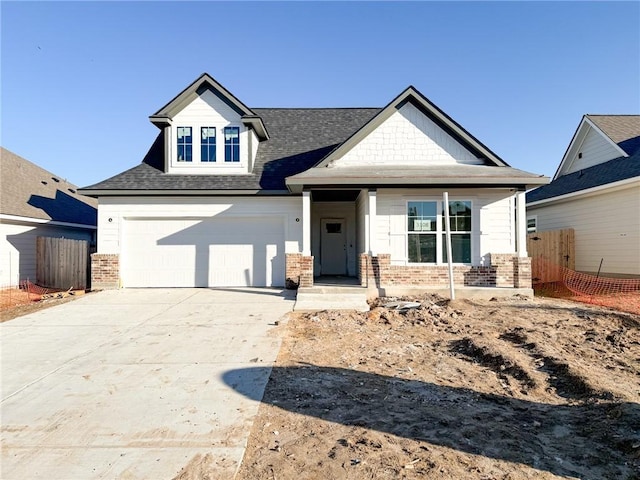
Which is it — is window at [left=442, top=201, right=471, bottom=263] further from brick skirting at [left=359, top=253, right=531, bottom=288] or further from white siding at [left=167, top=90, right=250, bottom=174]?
white siding at [left=167, top=90, right=250, bottom=174]

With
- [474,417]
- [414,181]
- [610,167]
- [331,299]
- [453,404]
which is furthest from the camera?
[610,167]

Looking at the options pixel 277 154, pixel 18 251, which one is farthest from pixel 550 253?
pixel 18 251

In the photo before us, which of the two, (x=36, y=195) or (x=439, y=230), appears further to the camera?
(x=36, y=195)

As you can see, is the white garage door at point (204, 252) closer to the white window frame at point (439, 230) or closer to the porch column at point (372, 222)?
the porch column at point (372, 222)

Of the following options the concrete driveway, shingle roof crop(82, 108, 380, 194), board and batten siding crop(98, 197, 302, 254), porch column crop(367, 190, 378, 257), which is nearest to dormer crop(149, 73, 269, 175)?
shingle roof crop(82, 108, 380, 194)

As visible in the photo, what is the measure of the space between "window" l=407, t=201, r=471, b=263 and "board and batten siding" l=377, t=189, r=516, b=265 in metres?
0.17

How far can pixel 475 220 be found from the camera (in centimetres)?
1128

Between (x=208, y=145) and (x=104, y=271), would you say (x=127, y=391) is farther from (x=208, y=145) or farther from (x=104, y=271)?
(x=208, y=145)

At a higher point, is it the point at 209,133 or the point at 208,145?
the point at 209,133

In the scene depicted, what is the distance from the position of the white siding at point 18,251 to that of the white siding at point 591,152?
2338cm

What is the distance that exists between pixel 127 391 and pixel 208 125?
1069 centimetres

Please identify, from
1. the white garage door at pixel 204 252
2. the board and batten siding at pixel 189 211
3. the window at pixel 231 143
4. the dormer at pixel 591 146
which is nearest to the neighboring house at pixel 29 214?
the board and batten siding at pixel 189 211

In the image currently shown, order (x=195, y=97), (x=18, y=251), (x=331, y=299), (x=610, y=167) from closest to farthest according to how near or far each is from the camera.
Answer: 1. (x=331, y=299)
2. (x=195, y=97)
3. (x=18, y=251)
4. (x=610, y=167)

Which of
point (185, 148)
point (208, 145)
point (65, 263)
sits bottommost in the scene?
point (65, 263)
